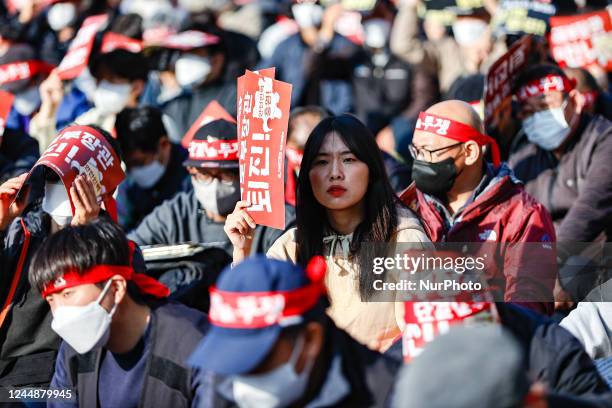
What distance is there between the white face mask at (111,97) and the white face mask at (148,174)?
4.12 ft

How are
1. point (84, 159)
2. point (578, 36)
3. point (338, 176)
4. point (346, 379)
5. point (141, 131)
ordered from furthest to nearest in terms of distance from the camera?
1. point (578, 36)
2. point (141, 131)
3. point (84, 159)
4. point (338, 176)
5. point (346, 379)

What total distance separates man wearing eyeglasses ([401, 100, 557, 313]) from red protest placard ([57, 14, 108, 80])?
386 centimetres

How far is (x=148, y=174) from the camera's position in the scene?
25.8ft

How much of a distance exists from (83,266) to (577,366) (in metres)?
1.97

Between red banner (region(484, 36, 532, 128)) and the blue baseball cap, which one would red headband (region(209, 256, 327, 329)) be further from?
red banner (region(484, 36, 532, 128))

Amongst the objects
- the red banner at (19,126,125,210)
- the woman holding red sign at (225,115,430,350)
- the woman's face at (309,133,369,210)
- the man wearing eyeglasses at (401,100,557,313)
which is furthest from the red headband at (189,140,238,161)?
the woman's face at (309,133,369,210)

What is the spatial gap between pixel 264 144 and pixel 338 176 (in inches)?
15.2

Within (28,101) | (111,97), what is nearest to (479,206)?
(111,97)

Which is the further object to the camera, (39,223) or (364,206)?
(39,223)

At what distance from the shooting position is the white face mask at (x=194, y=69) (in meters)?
9.59

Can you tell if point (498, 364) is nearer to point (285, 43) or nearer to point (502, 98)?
point (502, 98)

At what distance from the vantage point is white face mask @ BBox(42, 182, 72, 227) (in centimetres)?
565

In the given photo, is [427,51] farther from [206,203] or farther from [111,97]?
[206,203]

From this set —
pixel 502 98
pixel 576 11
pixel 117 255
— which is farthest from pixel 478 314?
pixel 576 11
